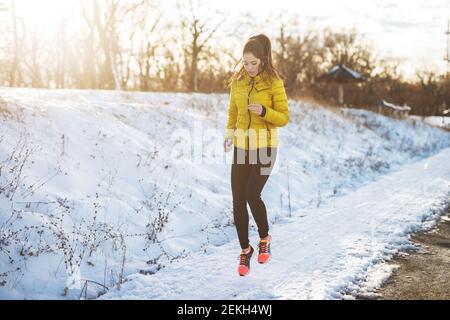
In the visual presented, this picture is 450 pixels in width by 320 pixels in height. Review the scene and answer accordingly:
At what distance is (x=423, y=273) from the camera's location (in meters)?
4.43

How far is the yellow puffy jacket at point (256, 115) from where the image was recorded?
432 centimetres

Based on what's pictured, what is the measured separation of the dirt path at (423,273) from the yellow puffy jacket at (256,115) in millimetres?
1866

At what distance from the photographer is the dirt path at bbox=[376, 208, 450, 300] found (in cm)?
390

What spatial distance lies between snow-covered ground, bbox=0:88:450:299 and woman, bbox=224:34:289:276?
0.71 metres

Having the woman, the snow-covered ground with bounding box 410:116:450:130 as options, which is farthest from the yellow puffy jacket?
the snow-covered ground with bounding box 410:116:450:130

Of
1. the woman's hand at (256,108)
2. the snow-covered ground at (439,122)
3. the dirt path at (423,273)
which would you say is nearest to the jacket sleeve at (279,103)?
the woman's hand at (256,108)

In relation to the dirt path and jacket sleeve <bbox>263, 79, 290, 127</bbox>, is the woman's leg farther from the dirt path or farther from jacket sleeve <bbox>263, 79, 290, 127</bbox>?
the dirt path

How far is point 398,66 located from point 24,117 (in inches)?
2773

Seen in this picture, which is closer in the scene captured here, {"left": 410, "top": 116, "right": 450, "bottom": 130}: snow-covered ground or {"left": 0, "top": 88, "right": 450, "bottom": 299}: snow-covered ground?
{"left": 0, "top": 88, "right": 450, "bottom": 299}: snow-covered ground

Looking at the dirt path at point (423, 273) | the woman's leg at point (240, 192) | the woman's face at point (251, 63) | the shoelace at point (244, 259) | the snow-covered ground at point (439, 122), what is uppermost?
the woman's face at point (251, 63)

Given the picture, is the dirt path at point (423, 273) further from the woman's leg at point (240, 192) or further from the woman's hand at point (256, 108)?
the woman's hand at point (256, 108)

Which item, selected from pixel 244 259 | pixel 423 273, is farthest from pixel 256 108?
pixel 423 273

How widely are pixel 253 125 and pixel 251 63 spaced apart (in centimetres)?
63

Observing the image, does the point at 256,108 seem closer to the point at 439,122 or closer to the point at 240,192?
the point at 240,192
